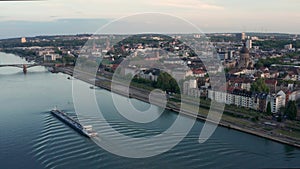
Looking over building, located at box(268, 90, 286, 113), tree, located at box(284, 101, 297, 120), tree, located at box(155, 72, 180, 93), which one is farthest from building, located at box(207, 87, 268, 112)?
tree, located at box(155, 72, 180, 93)

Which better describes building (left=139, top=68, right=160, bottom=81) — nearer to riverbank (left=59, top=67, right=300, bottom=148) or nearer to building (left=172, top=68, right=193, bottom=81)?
building (left=172, top=68, right=193, bottom=81)

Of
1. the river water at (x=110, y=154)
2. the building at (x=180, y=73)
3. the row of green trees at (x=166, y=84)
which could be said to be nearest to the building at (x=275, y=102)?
the river water at (x=110, y=154)

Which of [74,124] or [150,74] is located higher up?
[150,74]

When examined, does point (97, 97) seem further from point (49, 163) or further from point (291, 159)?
point (291, 159)

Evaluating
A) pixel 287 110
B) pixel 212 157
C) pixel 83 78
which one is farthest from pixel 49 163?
pixel 83 78

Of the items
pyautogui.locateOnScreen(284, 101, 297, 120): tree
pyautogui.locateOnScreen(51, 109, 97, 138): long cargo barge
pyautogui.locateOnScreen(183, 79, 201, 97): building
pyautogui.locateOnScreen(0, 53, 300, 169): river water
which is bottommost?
pyautogui.locateOnScreen(0, 53, 300, 169): river water

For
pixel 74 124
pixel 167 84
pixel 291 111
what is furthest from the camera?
pixel 167 84

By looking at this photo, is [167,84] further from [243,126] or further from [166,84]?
[243,126]

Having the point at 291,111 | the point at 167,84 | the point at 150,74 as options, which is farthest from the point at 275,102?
the point at 150,74

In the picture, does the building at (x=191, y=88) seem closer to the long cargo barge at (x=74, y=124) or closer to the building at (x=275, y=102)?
the building at (x=275, y=102)
